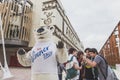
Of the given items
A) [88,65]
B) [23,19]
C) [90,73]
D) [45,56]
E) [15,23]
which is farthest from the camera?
[23,19]

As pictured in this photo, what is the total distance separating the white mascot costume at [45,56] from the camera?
2605 millimetres

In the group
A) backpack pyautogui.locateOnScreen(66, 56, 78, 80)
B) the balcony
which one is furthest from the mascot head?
the balcony

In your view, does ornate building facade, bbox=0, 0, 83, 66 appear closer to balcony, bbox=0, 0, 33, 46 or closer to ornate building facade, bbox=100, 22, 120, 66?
balcony, bbox=0, 0, 33, 46

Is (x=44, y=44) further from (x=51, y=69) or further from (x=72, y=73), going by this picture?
(x=72, y=73)

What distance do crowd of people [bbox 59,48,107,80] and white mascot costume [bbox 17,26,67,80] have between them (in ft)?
2.12

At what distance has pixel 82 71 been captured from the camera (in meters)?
4.14

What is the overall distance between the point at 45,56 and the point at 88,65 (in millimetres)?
1358

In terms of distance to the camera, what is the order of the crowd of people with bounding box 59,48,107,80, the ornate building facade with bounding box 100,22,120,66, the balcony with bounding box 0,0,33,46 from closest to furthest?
the crowd of people with bounding box 59,48,107,80 → the ornate building facade with bounding box 100,22,120,66 → the balcony with bounding box 0,0,33,46

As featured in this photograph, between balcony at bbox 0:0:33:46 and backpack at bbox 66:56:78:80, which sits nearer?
backpack at bbox 66:56:78:80

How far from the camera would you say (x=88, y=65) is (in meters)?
3.85

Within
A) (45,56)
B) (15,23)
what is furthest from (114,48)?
(15,23)

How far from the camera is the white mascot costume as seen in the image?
2605mm

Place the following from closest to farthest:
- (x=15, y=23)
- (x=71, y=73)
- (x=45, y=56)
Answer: (x=45, y=56) → (x=71, y=73) → (x=15, y=23)

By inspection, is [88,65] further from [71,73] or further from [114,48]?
[114,48]
